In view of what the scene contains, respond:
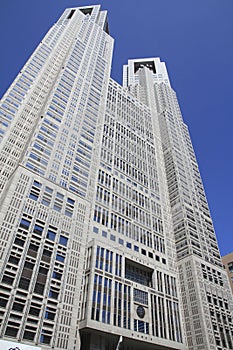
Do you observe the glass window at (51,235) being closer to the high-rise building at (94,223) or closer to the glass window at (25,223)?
the high-rise building at (94,223)

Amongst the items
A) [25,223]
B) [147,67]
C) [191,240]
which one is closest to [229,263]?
[191,240]

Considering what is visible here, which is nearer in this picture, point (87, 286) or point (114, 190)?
point (87, 286)

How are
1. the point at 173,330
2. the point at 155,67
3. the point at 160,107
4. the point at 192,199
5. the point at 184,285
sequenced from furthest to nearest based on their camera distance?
1. the point at 155,67
2. the point at 160,107
3. the point at 192,199
4. the point at 184,285
5. the point at 173,330

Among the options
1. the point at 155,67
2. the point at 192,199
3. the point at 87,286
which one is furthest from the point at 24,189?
the point at 155,67

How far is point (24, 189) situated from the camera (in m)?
47.1

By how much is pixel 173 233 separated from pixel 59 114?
1675 inches

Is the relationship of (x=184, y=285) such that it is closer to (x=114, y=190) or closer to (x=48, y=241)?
(x=114, y=190)

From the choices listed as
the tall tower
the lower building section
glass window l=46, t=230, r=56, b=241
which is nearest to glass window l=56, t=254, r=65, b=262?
glass window l=46, t=230, r=56, b=241

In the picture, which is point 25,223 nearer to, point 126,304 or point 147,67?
point 126,304

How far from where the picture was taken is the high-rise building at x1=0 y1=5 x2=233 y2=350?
4125 cm

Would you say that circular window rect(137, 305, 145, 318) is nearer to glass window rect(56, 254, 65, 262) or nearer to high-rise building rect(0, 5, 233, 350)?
high-rise building rect(0, 5, 233, 350)

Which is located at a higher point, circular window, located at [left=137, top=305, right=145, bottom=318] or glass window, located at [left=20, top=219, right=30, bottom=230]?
glass window, located at [left=20, top=219, right=30, bottom=230]

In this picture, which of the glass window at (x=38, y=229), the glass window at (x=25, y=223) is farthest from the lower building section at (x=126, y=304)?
the glass window at (x=25, y=223)

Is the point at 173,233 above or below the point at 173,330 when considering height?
above
